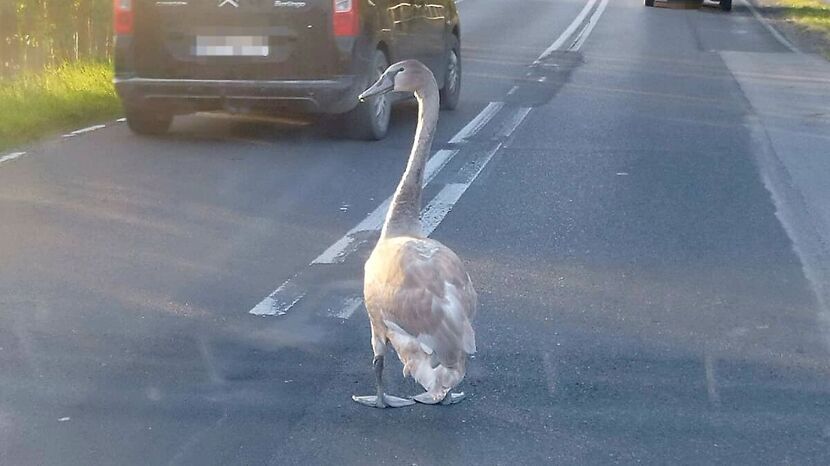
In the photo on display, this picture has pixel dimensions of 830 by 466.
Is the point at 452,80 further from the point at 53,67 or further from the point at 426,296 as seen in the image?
the point at 426,296

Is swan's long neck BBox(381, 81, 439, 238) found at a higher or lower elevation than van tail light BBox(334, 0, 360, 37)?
lower

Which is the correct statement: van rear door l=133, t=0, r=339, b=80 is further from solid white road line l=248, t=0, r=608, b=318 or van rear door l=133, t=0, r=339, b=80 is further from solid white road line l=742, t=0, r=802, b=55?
solid white road line l=742, t=0, r=802, b=55

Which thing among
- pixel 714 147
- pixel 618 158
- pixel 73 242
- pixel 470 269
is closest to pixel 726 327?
pixel 470 269

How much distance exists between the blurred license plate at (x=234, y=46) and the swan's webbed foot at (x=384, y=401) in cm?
599

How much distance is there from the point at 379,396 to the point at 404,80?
1.32 metres

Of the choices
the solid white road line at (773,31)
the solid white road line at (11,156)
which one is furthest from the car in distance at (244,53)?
the solid white road line at (773,31)

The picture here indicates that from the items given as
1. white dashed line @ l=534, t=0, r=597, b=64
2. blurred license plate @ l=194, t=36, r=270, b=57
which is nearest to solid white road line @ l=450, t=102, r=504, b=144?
blurred license plate @ l=194, t=36, r=270, b=57

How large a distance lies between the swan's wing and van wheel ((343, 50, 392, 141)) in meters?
6.38

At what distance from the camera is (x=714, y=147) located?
11719mm

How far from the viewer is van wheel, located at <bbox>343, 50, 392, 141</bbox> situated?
11.4 meters

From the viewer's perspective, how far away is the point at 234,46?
429 inches

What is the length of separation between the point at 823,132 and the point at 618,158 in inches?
103

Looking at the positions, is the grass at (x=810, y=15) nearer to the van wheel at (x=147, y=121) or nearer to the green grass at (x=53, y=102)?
the green grass at (x=53, y=102)

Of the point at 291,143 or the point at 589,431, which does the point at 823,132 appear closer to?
the point at 291,143
